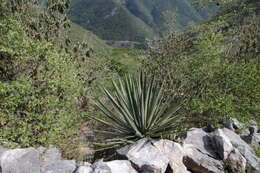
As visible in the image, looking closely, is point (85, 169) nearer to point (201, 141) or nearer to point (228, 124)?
point (201, 141)

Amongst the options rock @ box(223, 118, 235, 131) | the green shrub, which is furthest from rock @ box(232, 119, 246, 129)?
the green shrub

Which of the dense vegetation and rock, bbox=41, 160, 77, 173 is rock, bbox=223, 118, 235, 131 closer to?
the dense vegetation

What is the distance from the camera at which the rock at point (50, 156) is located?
12.8 feet

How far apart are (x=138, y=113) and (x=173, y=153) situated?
122cm

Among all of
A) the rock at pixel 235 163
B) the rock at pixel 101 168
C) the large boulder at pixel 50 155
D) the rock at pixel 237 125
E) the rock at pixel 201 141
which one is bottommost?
the rock at pixel 235 163

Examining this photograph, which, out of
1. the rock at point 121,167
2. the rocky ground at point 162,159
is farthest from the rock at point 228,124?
the rock at point 121,167

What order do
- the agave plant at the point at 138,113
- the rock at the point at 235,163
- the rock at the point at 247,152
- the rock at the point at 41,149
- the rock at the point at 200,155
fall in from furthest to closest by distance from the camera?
the agave plant at the point at 138,113 → the rock at the point at 247,152 → the rock at the point at 41,149 → the rock at the point at 235,163 → the rock at the point at 200,155

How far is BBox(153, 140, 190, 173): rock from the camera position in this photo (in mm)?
3707

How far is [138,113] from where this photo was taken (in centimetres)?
461

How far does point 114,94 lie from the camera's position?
515 centimetres

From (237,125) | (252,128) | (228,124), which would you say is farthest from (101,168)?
(252,128)

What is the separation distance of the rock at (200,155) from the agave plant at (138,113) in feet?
1.72

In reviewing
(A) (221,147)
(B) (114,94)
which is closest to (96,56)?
(B) (114,94)

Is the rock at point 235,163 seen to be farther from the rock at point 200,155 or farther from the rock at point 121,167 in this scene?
the rock at point 121,167
